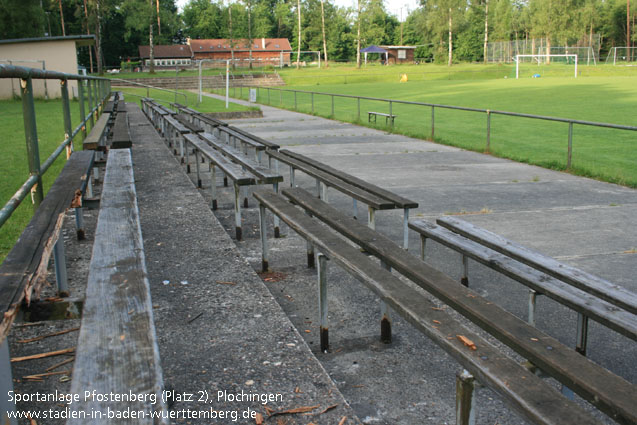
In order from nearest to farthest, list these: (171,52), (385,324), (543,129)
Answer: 1. (385,324)
2. (543,129)
3. (171,52)

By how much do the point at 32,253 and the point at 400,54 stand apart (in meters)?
109

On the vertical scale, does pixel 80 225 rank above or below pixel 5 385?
below

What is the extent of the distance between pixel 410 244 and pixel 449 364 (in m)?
2.62

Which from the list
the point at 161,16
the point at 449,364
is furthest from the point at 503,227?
the point at 161,16

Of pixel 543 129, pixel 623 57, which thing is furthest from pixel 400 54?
pixel 543 129

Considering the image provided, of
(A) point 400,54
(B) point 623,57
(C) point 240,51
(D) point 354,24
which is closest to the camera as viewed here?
A: (B) point 623,57

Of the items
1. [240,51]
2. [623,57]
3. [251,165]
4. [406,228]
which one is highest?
[240,51]

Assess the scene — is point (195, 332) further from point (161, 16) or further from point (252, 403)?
point (161, 16)

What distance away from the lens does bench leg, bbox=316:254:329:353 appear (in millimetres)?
3588

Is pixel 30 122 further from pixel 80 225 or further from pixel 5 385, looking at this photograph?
pixel 5 385

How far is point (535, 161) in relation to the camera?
11258 mm

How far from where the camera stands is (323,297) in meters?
3.59

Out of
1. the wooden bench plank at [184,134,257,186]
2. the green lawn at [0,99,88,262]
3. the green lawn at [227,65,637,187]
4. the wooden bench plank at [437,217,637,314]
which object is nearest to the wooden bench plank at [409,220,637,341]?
the wooden bench plank at [437,217,637,314]

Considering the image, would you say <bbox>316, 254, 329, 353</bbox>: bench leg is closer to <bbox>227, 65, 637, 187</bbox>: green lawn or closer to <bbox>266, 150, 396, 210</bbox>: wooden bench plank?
<bbox>266, 150, 396, 210</bbox>: wooden bench plank
